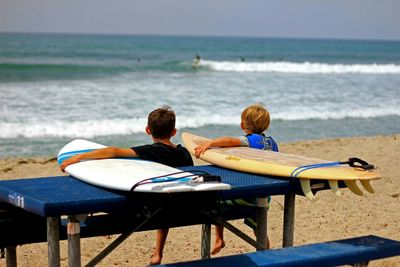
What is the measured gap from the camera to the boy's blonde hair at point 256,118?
466cm

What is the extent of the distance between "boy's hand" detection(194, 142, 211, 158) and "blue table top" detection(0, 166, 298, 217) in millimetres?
441

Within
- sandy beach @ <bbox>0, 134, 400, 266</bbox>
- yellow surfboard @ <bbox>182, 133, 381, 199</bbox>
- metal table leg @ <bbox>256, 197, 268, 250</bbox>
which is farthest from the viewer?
sandy beach @ <bbox>0, 134, 400, 266</bbox>

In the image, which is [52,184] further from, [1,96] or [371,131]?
[1,96]

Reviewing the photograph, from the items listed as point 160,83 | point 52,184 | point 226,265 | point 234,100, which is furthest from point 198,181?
point 160,83

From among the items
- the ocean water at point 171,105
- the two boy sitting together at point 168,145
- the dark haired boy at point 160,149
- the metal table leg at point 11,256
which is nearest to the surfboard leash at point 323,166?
the two boy sitting together at point 168,145

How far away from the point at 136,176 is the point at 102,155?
58cm

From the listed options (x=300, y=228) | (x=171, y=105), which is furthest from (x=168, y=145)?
(x=171, y=105)

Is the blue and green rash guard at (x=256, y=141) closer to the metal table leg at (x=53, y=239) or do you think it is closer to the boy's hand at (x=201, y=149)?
the boy's hand at (x=201, y=149)

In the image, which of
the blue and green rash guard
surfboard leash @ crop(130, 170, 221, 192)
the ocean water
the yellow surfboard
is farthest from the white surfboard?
the ocean water

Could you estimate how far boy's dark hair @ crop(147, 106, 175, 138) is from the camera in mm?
4152

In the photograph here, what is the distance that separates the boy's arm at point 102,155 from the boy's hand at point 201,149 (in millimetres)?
523

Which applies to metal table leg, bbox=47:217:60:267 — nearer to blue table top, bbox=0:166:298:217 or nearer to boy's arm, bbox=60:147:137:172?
blue table top, bbox=0:166:298:217

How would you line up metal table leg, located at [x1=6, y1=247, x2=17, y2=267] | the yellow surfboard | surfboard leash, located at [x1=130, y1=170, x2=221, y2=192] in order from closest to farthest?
surfboard leash, located at [x1=130, y1=170, x2=221, y2=192] < the yellow surfboard < metal table leg, located at [x1=6, y1=247, x2=17, y2=267]

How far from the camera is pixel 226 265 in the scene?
3314 millimetres
